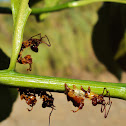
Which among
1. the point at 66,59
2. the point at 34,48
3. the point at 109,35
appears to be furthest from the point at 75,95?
the point at 66,59

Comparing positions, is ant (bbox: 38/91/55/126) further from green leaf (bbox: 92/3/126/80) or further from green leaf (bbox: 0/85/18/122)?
green leaf (bbox: 92/3/126/80)

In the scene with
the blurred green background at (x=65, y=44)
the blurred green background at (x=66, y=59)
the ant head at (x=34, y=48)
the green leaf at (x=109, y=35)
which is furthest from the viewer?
the blurred green background at (x=65, y=44)

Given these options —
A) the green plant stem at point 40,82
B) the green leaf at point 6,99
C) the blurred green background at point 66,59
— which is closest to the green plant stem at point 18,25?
the green plant stem at point 40,82

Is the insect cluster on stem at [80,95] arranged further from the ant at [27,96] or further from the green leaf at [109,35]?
the green leaf at [109,35]

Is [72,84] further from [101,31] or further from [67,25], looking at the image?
[67,25]

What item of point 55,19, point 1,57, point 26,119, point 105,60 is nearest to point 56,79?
point 1,57

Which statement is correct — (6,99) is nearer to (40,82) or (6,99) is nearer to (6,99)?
(6,99)

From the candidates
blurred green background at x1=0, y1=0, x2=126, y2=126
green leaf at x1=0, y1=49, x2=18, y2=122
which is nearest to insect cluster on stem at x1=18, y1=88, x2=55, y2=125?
green leaf at x1=0, y1=49, x2=18, y2=122

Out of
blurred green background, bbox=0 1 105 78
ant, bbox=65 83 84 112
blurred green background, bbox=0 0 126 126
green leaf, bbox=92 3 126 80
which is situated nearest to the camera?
ant, bbox=65 83 84 112

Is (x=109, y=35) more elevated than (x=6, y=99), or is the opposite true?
(x=109, y=35)
